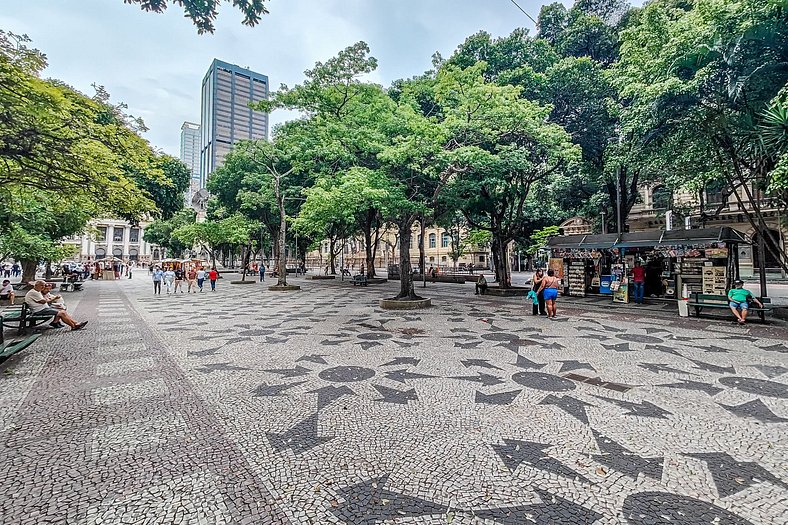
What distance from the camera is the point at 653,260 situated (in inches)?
688

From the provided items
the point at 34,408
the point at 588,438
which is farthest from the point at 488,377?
the point at 34,408

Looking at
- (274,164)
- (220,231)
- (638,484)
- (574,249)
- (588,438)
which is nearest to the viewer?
(638,484)

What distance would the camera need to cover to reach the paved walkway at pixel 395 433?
2.72 m

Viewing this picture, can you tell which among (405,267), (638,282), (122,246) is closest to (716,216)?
(638,282)

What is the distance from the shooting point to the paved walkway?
272 cm

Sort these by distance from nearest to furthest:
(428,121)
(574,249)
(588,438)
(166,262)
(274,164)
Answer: (588,438), (428,121), (574,249), (274,164), (166,262)

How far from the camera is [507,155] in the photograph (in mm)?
14414

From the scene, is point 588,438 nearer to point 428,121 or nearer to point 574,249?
point 428,121

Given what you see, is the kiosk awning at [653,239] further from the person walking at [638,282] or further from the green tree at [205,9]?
the green tree at [205,9]

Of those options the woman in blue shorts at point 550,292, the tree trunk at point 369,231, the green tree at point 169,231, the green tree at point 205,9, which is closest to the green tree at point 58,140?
the green tree at point 205,9

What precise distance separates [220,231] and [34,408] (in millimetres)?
24651

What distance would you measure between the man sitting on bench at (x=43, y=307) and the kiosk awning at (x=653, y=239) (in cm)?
1768

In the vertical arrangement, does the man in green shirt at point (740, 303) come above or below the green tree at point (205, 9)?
below

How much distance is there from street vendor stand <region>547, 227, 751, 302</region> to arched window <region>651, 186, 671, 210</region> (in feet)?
42.0
